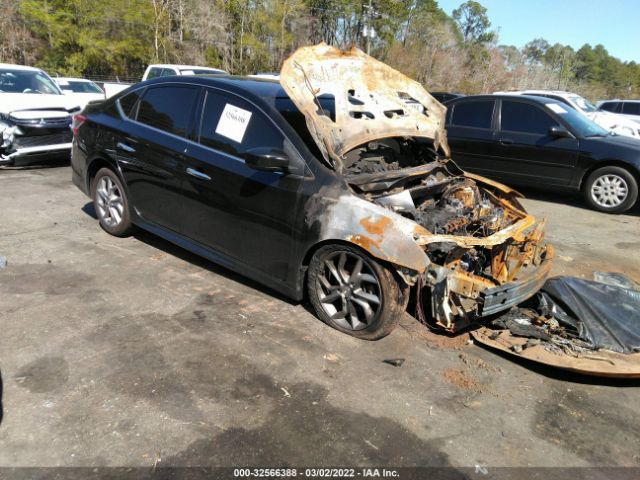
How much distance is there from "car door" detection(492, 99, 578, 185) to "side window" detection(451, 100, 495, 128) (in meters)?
0.20

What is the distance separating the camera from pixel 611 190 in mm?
7777

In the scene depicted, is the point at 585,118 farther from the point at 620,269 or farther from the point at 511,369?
the point at 511,369

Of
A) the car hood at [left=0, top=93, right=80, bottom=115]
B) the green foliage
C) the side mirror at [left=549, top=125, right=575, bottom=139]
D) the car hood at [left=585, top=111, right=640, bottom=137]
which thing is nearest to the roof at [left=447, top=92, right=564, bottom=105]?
the side mirror at [left=549, top=125, right=575, bottom=139]

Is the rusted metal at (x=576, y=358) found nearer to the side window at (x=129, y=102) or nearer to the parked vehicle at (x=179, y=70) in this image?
the side window at (x=129, y=102)

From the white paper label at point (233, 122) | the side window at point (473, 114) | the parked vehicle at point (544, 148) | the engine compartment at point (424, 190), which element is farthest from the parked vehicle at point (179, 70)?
the engine compartment at point (424, 190)

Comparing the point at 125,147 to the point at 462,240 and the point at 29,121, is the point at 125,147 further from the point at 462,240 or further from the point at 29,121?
the point at 29,121

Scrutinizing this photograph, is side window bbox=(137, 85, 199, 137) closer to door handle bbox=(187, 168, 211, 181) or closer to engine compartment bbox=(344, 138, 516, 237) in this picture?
door handle bbox=(187, 168, 211, 181)

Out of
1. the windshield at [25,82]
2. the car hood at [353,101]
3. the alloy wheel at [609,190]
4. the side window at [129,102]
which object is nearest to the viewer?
the car hood at [353,101]

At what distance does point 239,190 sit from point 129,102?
199 cm

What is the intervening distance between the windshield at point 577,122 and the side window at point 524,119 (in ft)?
0.65

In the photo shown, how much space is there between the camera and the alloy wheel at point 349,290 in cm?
358

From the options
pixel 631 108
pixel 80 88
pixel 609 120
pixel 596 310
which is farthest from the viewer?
pixel 631 108

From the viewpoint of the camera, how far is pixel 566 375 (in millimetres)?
3451

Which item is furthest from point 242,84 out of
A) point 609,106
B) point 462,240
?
point 609,106
